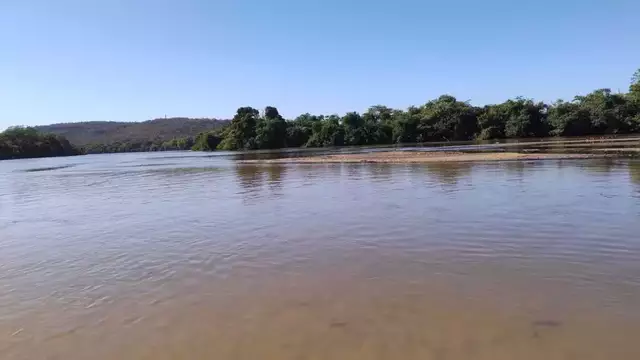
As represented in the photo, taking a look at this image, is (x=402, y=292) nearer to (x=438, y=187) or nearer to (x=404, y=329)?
(x=404, y=329)

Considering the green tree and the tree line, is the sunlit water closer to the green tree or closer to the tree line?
the tree line

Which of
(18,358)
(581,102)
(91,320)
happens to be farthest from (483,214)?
(581,102)

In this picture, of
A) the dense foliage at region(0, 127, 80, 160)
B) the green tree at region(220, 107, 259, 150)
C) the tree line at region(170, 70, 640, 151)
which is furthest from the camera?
the dense foliage at region(0, 127, 80, 160)

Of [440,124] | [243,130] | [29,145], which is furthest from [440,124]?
[29,145]

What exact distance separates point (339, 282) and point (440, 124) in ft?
314

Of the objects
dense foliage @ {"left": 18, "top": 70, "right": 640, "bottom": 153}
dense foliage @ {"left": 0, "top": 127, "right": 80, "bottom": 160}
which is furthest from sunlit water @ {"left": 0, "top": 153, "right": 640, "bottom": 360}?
dense foliage @ {"left": 0, "top": 127, "right": 80, "bottom": 160}

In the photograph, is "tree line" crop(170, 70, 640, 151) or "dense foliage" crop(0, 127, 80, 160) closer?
"tree line" crop(170, 70, 640, 151)

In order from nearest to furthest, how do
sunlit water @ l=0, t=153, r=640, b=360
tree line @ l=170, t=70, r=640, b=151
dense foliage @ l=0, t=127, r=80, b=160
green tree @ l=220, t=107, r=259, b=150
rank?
sunlit water @ l=0, t=153, r=640, b=360 < tree line @ l=170, t=70, r=640, b=151 < green tree @ l=220, t=107, r=259, b=150 < dense foliage @ l=0, t=127, r=80, b=160

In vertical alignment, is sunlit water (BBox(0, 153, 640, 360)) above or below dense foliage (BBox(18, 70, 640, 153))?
below

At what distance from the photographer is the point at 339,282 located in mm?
6348

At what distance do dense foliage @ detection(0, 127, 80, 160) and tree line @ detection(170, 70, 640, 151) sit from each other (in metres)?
47.6

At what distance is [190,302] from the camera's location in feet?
19.4

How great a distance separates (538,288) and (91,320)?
5302mm

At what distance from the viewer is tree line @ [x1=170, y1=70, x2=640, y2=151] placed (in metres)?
77.8
